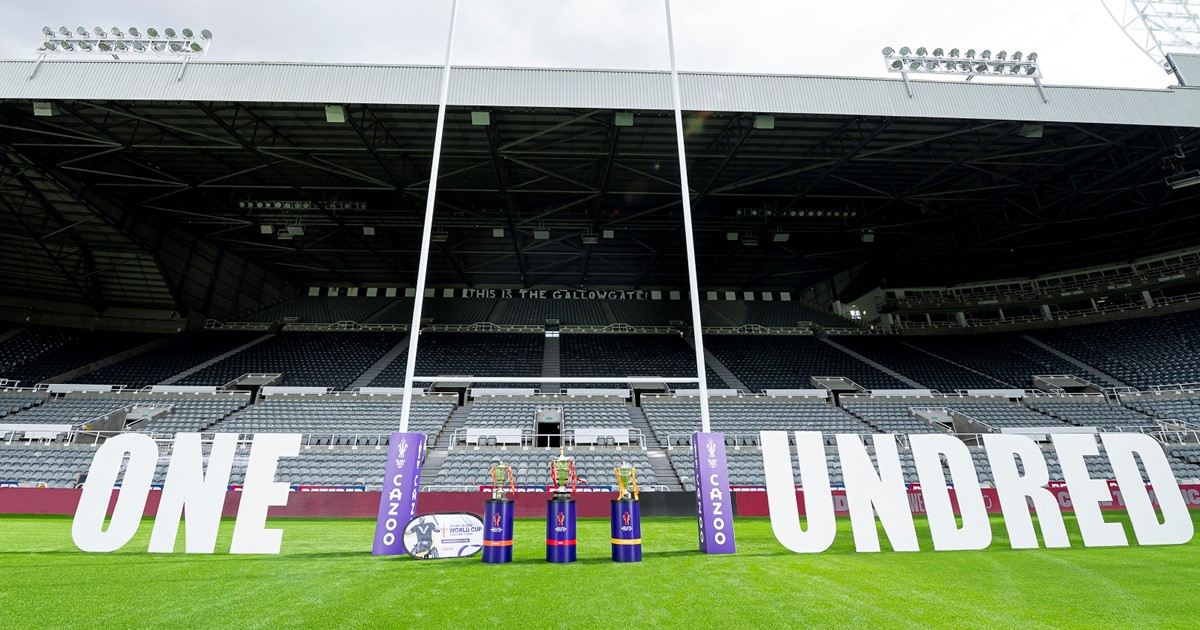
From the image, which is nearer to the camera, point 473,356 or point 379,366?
→ point 379,366

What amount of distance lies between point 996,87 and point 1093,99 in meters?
2.93

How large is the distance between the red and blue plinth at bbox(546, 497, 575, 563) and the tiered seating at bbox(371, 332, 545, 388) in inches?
730

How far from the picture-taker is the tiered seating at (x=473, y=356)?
1008 inches

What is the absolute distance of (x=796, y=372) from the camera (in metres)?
26.3

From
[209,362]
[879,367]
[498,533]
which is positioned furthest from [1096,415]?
[209,362]

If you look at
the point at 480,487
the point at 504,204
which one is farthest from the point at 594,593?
the point at 504,204

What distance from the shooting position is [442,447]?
53.7 feet

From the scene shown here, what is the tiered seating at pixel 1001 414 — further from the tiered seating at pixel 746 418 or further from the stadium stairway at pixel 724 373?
the stadium stairway at pixel 724 373

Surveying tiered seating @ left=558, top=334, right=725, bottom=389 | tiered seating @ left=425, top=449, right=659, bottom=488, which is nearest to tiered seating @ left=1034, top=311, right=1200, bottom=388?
tiered seating @ left=558, top=334, right=725, bottom=389

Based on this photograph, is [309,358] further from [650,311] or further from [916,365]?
[916,365]

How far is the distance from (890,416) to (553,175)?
1527 centimetres

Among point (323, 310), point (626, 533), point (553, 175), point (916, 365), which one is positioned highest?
point (323, 310)

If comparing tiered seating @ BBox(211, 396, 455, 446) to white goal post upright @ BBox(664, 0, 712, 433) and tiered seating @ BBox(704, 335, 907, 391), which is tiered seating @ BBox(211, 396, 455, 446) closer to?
white goal post upright @ BBox(664, 0, 712, 433)

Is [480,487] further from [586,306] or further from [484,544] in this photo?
[586,306]
